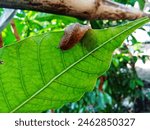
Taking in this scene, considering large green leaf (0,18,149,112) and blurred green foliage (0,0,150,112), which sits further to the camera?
blurred green foliage (0,0,150,112)

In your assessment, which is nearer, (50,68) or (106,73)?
(50,68)

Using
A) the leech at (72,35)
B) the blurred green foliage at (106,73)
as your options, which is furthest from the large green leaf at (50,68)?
the blurred green foliage at (106,73)

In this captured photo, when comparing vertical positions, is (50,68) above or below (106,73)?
above

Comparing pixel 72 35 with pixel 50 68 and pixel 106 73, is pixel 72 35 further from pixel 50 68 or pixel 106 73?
pixel 106 73

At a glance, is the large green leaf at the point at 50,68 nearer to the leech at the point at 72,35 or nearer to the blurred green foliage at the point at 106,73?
the leech at the point at 72,35

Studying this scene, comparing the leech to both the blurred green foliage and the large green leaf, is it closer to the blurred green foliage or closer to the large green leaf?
the large green leaf

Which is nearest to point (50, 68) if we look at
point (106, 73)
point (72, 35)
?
point (72, 35)

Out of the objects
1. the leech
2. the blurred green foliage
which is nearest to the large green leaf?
the leech
